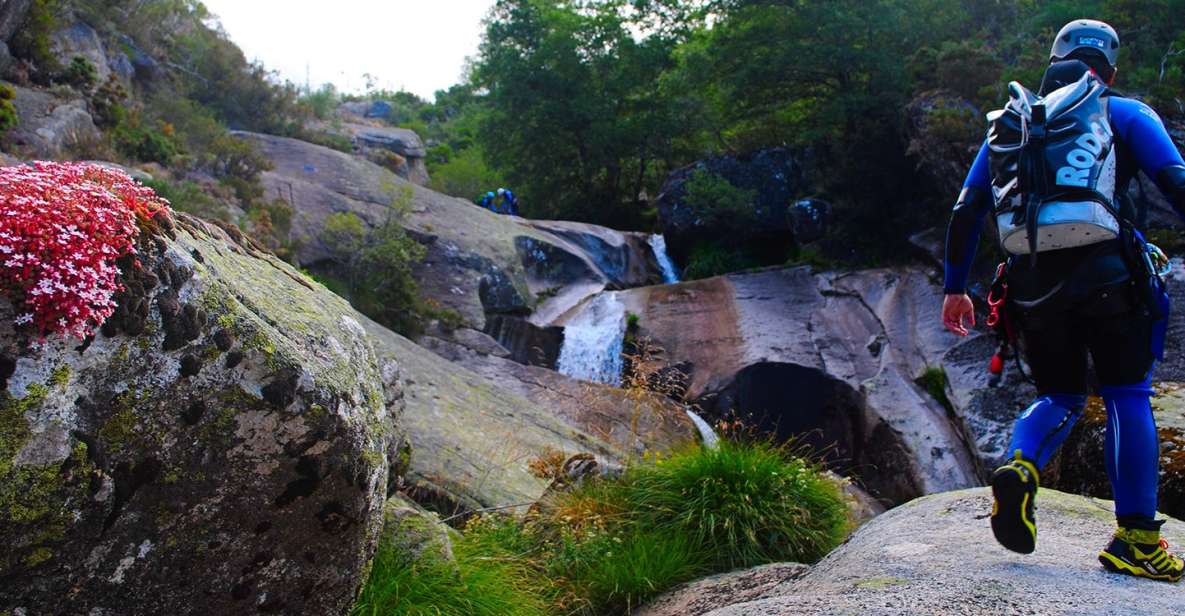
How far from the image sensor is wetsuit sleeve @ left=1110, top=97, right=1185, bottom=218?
319 cm

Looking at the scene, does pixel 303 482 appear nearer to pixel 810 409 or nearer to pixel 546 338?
pixel 810 409

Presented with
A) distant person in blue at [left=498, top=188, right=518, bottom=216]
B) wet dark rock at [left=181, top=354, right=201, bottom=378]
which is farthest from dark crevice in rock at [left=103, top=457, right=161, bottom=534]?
distant person in blue at [left=498, top=188, right=518, bottom=216]

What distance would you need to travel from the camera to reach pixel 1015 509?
10.1 ft

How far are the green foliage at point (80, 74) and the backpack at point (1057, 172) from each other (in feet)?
52.7

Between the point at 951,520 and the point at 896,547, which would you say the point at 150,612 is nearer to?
the point at 896,547

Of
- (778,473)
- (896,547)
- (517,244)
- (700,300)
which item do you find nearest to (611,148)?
(517,244)

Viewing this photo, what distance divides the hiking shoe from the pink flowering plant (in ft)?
11.1

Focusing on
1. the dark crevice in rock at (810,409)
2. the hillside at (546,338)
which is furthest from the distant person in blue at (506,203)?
the dark crevice in rock at (810,409)

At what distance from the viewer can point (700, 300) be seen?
16.5 m

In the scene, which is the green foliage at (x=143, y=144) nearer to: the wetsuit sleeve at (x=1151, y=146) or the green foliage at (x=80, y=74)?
the green foliage at (x=80, y=74)

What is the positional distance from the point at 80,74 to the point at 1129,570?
56.0 feet

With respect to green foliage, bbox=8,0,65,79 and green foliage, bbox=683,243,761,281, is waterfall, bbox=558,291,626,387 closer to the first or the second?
green foliage, bbox=683,243,761,281

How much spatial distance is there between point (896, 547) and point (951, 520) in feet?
1.64

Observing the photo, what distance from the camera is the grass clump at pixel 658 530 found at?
4.71 m
